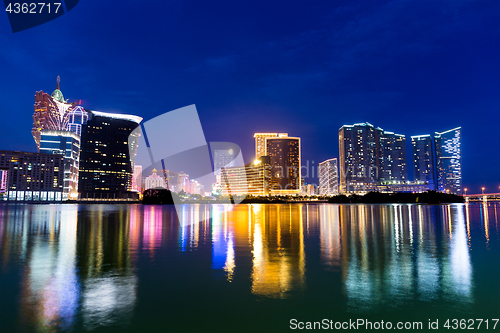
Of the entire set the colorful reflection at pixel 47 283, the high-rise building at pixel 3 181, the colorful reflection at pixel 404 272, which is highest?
the high-rise building at pixel 3 181

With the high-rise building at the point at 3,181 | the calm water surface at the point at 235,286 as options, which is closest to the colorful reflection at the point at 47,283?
the calm water surface at the point at 235,286

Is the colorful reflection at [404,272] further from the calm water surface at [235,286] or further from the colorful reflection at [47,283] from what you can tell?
the colorful reflection at [47,283]

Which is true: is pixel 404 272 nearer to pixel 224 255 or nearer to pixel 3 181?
pixel 224 255

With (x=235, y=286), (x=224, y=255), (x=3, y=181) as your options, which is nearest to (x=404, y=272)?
(x=235, y=286)

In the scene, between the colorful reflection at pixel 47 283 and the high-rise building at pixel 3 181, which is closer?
the colorful reflection at pixel 47 283

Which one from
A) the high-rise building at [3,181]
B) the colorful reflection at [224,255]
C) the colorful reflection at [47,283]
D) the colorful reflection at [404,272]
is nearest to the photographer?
the colorful reflection at [47,283]

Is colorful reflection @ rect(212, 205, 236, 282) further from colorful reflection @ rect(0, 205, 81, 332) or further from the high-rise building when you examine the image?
the high-rise building

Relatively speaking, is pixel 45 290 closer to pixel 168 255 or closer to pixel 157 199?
pixel 168 255

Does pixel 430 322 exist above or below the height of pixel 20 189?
below

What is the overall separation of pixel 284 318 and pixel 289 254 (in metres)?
8.44

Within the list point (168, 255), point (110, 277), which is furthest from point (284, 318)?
point (168, 255)

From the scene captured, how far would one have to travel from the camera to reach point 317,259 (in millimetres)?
14945

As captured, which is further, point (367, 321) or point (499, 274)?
point (499, 274)

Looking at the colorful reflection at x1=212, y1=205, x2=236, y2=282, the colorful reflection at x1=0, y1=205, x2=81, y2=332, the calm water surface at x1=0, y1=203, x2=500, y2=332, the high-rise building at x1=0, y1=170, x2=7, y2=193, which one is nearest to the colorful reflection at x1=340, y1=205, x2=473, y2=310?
the calm water surface at x1=0, y1=203, x2=500, y2=332
